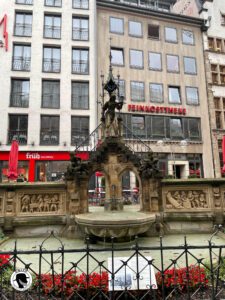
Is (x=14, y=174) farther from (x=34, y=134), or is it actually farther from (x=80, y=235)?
(x=34, y=134)

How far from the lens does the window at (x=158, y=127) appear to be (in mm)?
28000

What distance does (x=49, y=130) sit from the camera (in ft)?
81.0

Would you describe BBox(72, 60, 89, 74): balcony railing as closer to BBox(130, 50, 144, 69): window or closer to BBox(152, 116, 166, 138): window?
BBox(130, 50, 144, 69): window

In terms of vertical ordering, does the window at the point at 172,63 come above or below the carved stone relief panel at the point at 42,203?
above

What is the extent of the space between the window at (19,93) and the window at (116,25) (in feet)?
39.6

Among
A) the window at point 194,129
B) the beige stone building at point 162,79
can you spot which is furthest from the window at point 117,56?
the window at point 194,129

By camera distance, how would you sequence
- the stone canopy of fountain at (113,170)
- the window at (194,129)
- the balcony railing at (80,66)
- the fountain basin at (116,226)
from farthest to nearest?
the window at (194,129), the balcony railing at (80,66), the stone canopy of fountain at (113,170), the fountain basin at (116,226)

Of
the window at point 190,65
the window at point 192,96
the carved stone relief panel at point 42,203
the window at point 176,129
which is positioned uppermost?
the window at point 190,65

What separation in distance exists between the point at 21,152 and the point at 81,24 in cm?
1583

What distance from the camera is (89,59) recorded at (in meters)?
26.4

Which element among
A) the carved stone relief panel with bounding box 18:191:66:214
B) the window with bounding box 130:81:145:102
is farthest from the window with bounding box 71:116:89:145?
the carved stone relief panel with bounding box 18:191:66:214

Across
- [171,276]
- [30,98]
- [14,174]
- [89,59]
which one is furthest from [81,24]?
[171,276]

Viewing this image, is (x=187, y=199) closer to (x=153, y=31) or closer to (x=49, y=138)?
(x=49, y=138)

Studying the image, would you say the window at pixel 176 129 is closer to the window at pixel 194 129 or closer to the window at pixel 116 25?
the window at pixel 194 129
